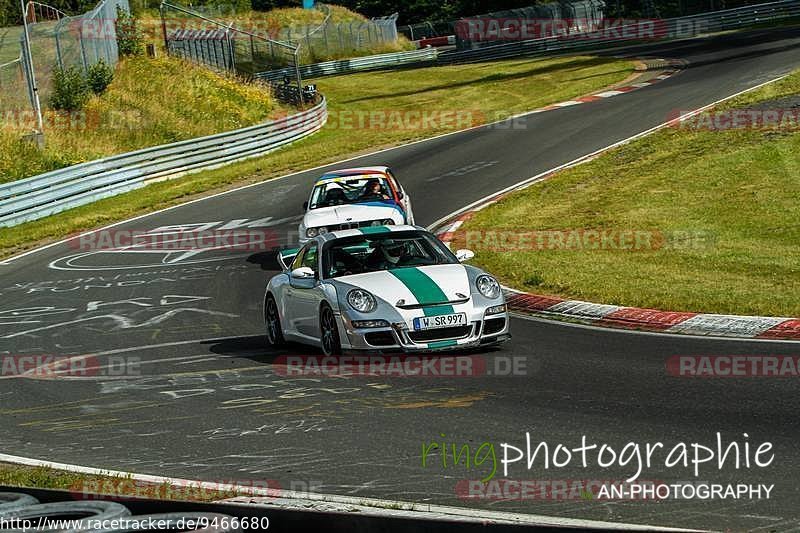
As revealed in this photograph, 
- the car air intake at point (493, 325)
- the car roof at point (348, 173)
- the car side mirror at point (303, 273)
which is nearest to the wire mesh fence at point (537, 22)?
the car roof at point (348, 173)


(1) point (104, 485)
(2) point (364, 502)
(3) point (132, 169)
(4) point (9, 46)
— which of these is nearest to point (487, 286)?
(1) point (104, 485)

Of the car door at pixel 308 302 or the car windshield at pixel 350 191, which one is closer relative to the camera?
the car door at pixel 308 302

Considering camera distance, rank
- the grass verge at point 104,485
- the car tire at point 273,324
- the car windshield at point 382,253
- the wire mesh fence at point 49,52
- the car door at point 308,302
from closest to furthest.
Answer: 1. the grass verge at point 104,485
2. the car door at point 308,302
3. the car windshield at point 382,253
4. the car tire at point 273,324
5. the wire mesh fence at point 49,52

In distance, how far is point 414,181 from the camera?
28172 mm

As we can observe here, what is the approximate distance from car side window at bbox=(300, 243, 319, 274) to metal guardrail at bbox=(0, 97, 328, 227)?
16.0 metres

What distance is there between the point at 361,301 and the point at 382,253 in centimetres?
130

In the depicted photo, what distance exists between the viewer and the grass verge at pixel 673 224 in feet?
47.4

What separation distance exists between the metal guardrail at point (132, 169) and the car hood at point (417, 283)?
690 inches

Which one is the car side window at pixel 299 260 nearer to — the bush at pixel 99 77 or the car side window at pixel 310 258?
the car side window at pixel 310 258

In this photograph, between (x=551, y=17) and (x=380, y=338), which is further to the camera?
(x=551, y=17)

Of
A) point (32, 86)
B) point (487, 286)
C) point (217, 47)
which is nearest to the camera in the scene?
point (487, 286)

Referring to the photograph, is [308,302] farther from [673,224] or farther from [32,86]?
[32,86]

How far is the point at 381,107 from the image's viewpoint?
47.7 meters

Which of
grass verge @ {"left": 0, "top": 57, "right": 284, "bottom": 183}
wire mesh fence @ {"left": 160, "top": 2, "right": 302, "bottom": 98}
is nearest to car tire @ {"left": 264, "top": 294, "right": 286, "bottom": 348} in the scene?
grass verge @ {"left": 0, "top": 57, "right": 284, "bottom": 183}
